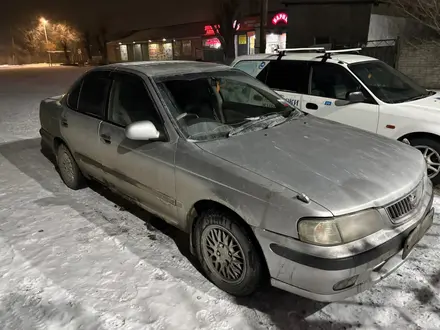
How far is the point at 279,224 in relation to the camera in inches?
84.1

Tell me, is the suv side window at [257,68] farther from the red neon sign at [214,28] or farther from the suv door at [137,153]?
the red neon sign at [214,28]

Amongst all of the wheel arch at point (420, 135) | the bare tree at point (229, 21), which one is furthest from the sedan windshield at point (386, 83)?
the bare tree at point (229, 21)

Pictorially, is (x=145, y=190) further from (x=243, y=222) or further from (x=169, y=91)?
(x=243, y=222)

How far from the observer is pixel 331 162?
250cm

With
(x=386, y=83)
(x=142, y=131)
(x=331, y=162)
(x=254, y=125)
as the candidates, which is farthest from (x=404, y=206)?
(x=386, y=83)

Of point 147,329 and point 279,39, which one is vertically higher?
point 279,39

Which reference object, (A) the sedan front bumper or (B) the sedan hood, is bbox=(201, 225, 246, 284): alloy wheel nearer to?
(A) the sedan front bumper

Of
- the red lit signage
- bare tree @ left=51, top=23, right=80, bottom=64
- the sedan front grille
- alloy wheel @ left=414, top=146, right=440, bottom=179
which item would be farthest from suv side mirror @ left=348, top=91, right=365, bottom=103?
bare tree @ left=51, top=23, right=80, bottom=64

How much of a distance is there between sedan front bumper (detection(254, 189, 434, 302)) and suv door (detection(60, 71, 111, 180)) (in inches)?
89.5

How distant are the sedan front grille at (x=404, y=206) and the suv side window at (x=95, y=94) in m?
2.81

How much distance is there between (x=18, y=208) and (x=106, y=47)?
178ft

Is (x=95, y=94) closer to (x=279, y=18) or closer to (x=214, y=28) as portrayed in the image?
(x=279, y=18)

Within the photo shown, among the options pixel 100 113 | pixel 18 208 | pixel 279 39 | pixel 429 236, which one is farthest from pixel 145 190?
pixel 279 39

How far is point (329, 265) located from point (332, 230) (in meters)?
0.20
